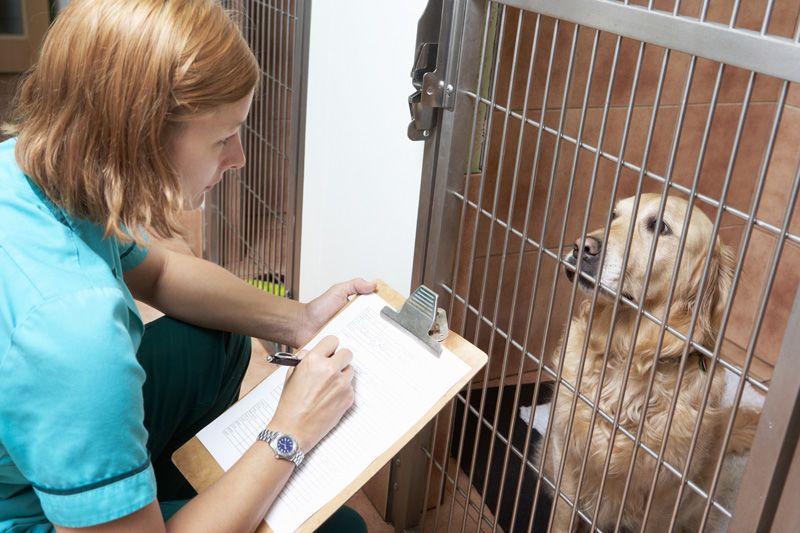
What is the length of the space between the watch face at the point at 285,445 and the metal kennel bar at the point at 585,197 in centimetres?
39

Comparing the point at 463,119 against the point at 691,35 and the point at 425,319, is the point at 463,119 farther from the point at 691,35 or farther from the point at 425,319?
the point at 691,35

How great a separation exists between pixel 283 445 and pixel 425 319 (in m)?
0.26

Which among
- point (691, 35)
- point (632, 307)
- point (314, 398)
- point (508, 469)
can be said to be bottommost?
point (508, 469)

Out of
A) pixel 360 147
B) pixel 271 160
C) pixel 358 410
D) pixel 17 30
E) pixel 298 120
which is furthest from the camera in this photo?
pixel 17 30

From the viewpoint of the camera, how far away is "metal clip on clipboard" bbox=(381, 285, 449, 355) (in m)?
1.10

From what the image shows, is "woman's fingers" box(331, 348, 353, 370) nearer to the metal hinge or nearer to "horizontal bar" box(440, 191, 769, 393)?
"horizontal bar" box(440, 191, 769, 393)

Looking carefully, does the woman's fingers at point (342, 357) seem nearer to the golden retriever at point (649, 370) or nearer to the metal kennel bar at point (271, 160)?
the golden retriever at point (649, 370)

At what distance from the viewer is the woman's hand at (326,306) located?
1.24m

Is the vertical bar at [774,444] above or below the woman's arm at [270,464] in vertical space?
above

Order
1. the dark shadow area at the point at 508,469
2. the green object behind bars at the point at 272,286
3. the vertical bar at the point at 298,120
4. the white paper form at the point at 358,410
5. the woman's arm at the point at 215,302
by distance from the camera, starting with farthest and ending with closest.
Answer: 1. the green object behind bars at the point at 272,286
2. the vertical bar at the point at 298,120
3. the dark shadow area at the point at 508,469
4. the woman's arm at the point at 215,302
5. the white paper form at the point at 358,410

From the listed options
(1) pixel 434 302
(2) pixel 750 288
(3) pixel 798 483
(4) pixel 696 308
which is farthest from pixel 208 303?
(2) pixel 750 288

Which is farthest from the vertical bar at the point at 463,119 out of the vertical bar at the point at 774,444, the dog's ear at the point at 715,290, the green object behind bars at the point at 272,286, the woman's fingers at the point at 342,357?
the green object behind bars at the point at 272,286

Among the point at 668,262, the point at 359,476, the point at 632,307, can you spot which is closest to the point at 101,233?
the point at 359,476

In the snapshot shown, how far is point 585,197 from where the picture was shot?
176 centimetres
